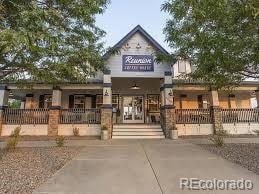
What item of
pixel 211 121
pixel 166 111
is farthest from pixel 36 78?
pixel 211 121

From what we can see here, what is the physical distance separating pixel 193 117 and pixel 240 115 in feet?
12.2

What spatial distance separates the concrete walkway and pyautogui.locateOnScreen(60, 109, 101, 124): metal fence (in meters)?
7.84

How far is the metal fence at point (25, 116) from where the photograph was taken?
656 inches

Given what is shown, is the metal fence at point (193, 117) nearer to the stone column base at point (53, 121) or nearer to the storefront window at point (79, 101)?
the storefront window at point (79, 101)

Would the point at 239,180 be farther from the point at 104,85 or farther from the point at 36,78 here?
the point at 104,85

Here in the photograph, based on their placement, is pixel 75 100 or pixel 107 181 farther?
pixel 75 100

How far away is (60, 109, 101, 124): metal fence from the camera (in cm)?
1672

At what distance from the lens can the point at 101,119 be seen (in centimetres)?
1548

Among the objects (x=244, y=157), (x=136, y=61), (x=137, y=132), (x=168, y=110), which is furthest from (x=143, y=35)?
(x=244, y=157)

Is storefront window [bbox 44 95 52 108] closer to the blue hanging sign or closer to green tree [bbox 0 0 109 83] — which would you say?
the blue hanging sign

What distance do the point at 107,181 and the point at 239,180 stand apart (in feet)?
10.8

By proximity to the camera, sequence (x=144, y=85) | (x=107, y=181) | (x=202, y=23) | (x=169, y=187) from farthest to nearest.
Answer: (x=144, y=85)
(x=202, y=23)
(x=107, y=181)
(x=169, y=187)

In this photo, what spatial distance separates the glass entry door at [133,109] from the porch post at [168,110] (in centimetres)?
398

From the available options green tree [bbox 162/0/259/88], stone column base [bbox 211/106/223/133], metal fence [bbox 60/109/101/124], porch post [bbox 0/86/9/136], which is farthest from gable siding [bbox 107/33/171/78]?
porch post [bbox 0/86/9/136]
